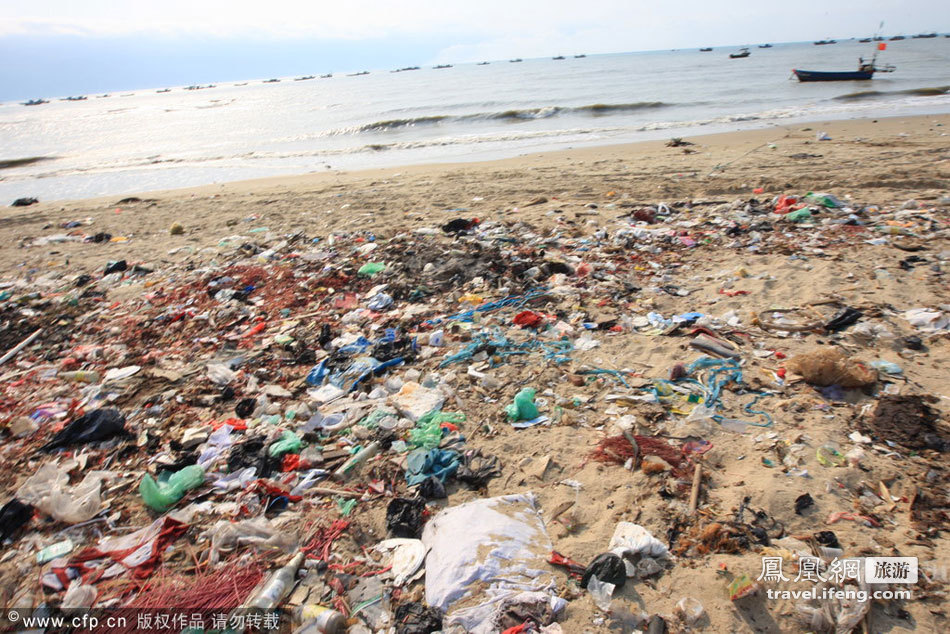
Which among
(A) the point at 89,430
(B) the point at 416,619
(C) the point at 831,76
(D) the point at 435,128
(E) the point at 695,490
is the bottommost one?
(B) the point at 416,619

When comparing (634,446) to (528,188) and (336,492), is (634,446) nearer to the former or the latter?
(336,492)

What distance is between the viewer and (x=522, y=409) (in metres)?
3.04

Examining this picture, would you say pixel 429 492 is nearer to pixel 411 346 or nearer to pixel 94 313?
pixel 411 346

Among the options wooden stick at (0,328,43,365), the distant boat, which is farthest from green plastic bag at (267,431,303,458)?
the distant boat

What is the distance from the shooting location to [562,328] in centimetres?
402

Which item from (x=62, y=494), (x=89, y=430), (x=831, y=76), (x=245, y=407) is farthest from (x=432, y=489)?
(x=831, y=76)

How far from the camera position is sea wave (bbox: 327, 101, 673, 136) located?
19.0 metres

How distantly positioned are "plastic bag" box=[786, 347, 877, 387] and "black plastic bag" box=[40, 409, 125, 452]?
4628mm

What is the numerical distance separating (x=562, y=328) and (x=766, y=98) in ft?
68.0

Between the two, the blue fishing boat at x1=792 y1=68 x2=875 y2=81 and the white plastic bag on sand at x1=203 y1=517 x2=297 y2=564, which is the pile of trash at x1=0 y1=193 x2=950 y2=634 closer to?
the white plastic bag on sand at x1=203 y1=517 x2=297 y2=564

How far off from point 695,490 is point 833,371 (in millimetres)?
1413

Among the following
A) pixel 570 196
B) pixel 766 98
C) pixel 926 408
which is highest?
pixel 766 98

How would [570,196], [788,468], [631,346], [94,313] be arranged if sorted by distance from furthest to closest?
[570,196] → [94,313] → [631,346] → [788,468]

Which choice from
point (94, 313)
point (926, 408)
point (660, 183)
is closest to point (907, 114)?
point (660, 183)
